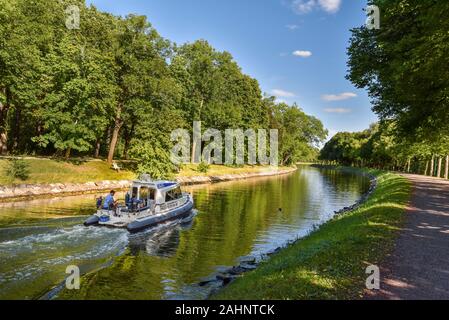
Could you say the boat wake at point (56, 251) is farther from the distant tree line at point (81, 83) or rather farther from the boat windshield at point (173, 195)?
the distant tree line at point (81, 83)

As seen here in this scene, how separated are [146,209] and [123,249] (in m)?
6.99

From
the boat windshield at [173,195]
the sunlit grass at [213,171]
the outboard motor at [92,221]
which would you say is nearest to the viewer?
the outboard motor at [92,221]

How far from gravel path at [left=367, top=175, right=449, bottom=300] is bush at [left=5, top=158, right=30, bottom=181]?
119 ft

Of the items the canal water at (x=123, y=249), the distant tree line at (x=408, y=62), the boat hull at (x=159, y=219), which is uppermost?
the distant tree line at (x=408, y=62)

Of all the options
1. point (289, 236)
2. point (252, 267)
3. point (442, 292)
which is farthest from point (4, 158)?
point (442, 292)

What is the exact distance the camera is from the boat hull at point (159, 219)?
1000 inches

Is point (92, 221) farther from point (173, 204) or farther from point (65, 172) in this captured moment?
point (65, 172)

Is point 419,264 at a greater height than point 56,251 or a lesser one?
greater

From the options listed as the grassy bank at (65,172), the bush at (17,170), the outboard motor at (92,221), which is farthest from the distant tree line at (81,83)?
the outboard motor at (92,221)

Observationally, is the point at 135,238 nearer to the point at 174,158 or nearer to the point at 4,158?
the point at 4,158

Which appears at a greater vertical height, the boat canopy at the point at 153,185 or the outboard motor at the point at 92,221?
the boat canopy at the point at 153,185

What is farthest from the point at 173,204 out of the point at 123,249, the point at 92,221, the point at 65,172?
the point at 65,172

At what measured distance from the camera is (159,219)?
29.0m

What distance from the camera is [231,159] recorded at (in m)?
94.9
